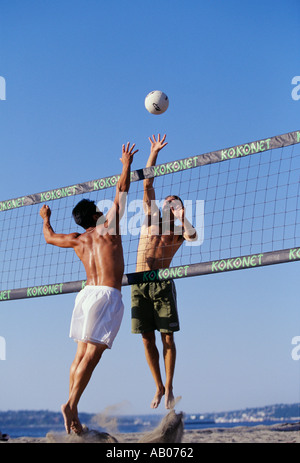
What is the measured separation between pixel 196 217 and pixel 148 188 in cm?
67

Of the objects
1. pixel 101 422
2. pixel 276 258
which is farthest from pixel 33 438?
pixel 276 258

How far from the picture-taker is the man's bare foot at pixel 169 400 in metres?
6.97

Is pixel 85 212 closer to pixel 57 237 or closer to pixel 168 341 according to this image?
pixel 57 237

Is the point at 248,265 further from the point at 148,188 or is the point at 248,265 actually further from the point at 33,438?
the point at 33,438

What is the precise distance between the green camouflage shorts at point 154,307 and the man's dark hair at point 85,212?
1054 millimetres

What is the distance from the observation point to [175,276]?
22.5 feet

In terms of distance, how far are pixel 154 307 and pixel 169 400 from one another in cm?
104

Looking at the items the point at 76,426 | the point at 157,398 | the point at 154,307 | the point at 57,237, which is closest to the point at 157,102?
the point at 57,237

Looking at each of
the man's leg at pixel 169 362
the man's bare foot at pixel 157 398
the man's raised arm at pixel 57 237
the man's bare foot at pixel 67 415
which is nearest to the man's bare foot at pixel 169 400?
the man's leg at pixel 169 362

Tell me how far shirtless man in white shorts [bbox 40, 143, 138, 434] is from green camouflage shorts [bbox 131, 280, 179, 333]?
0.91 metres

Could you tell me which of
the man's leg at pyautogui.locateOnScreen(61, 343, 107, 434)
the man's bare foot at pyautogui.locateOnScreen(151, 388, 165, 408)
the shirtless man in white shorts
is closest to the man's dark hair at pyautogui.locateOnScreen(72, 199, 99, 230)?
the shirtless man in white shorts

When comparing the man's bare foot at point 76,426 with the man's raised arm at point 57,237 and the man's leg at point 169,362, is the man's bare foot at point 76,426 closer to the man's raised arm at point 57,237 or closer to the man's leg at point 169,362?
the man's leg at point 169,362

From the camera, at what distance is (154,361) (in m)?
7.23

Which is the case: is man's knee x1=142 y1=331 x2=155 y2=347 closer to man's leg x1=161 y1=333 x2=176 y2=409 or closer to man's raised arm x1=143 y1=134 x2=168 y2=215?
man's leg x1=161 y1=333 x2=176 y2=409
